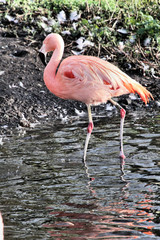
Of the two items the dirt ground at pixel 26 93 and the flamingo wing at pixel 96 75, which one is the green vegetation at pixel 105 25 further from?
the flamingo wing at pixel 96 75

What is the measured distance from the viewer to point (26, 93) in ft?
26.8

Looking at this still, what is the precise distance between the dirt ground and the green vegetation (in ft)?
1.74

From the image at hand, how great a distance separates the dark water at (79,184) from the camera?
357cm

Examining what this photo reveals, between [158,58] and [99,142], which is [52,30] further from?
[99,142]

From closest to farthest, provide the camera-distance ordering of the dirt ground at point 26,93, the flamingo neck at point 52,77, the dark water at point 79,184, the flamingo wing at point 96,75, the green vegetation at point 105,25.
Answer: the dark water at point 79,184 < the flamingo wing at point 96,75 < the flamingo neck at point 52,77 < the dirt ground at point 26,93 < the green vegetation at point 105,25

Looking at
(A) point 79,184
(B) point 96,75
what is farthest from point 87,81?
(A) point 79,184

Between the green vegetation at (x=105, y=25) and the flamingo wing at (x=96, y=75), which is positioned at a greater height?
the flamingo wing at (x=96, y=75)

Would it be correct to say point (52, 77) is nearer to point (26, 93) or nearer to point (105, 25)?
point (26, 93)

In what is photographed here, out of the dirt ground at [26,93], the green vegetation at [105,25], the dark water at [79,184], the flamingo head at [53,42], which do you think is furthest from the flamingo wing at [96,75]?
the green vegetation at [105,25]

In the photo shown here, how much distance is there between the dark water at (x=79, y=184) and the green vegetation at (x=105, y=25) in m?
2.55

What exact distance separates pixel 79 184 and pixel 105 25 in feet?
19.7

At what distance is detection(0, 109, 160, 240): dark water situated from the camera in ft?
11.7

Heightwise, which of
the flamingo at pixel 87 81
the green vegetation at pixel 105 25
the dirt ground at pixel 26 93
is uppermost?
the flamingo at pixel 87 81

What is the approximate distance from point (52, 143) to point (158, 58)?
407cm
